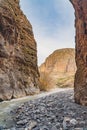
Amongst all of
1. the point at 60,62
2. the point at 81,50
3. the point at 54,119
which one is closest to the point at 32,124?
the point at 54,119

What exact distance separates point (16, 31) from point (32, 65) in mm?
6028

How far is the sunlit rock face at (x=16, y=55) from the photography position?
27047mm

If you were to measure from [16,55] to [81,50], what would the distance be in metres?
13.6

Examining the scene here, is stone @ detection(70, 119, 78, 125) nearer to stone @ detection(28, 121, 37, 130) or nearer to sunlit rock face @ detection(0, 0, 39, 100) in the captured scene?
stone @ detection(28, 121, 37, 130)

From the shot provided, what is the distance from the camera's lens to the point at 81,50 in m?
17.7

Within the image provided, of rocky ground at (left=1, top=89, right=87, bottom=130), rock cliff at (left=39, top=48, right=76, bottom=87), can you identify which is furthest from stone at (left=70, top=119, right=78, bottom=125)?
rock cliff at (left=39, top=48, right=76, bottom=87)

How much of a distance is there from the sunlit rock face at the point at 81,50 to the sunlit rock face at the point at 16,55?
9729 millimetres

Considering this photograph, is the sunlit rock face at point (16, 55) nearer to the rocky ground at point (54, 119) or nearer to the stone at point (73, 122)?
the rocky ground at point (54, 119)

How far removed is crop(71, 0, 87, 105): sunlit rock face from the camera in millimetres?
16516

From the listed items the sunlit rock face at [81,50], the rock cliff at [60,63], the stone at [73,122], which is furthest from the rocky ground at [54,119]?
the rock cliff at [60,63]

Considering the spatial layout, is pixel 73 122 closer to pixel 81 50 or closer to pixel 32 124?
pixel 32 124

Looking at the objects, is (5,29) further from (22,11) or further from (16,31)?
(22,11)

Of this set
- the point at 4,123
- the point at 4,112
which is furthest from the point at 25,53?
the point at 4,123

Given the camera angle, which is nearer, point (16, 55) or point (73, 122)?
point (73, 122)
